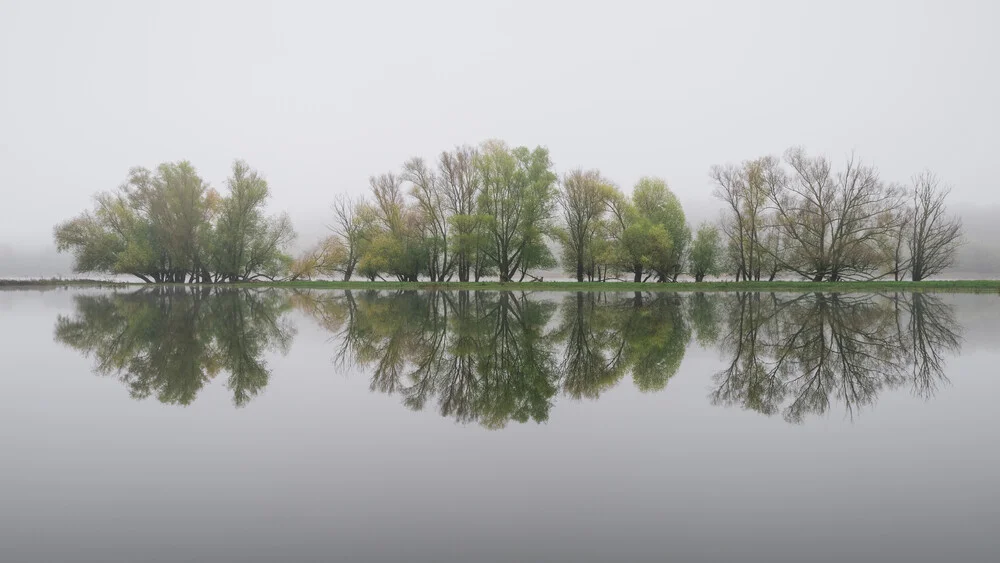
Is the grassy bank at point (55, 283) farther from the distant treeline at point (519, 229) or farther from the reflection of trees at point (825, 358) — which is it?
the reflection of trees at point (825, 358)

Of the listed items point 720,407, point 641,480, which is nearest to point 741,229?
point 720,407

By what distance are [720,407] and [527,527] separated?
14.8 feet

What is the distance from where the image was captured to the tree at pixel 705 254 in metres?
53.2

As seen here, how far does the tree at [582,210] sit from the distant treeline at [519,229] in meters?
0.13

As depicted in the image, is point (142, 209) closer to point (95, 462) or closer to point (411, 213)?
point (411, 213)

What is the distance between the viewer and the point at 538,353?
11.7m

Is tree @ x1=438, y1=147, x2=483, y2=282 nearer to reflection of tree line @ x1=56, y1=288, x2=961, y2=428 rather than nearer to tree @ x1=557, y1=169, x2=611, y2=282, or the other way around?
tree @ x1=557, y1=169, x2=611, y2=282

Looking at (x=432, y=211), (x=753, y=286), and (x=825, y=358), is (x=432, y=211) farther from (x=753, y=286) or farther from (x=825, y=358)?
(x=825, y=358)

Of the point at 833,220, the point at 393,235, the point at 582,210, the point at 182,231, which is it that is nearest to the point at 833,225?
the point at 833,220

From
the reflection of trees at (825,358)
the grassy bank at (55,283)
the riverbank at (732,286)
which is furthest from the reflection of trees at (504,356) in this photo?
the grassy bank at (55,283)

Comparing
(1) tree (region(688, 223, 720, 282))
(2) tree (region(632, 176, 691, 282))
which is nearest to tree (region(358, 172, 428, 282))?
(2) tree (region(632, 176, 691, 282))

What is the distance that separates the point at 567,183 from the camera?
50.1 metres

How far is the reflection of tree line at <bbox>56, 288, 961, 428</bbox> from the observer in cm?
829

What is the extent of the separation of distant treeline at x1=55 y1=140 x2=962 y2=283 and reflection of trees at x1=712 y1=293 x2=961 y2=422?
95.4ft
